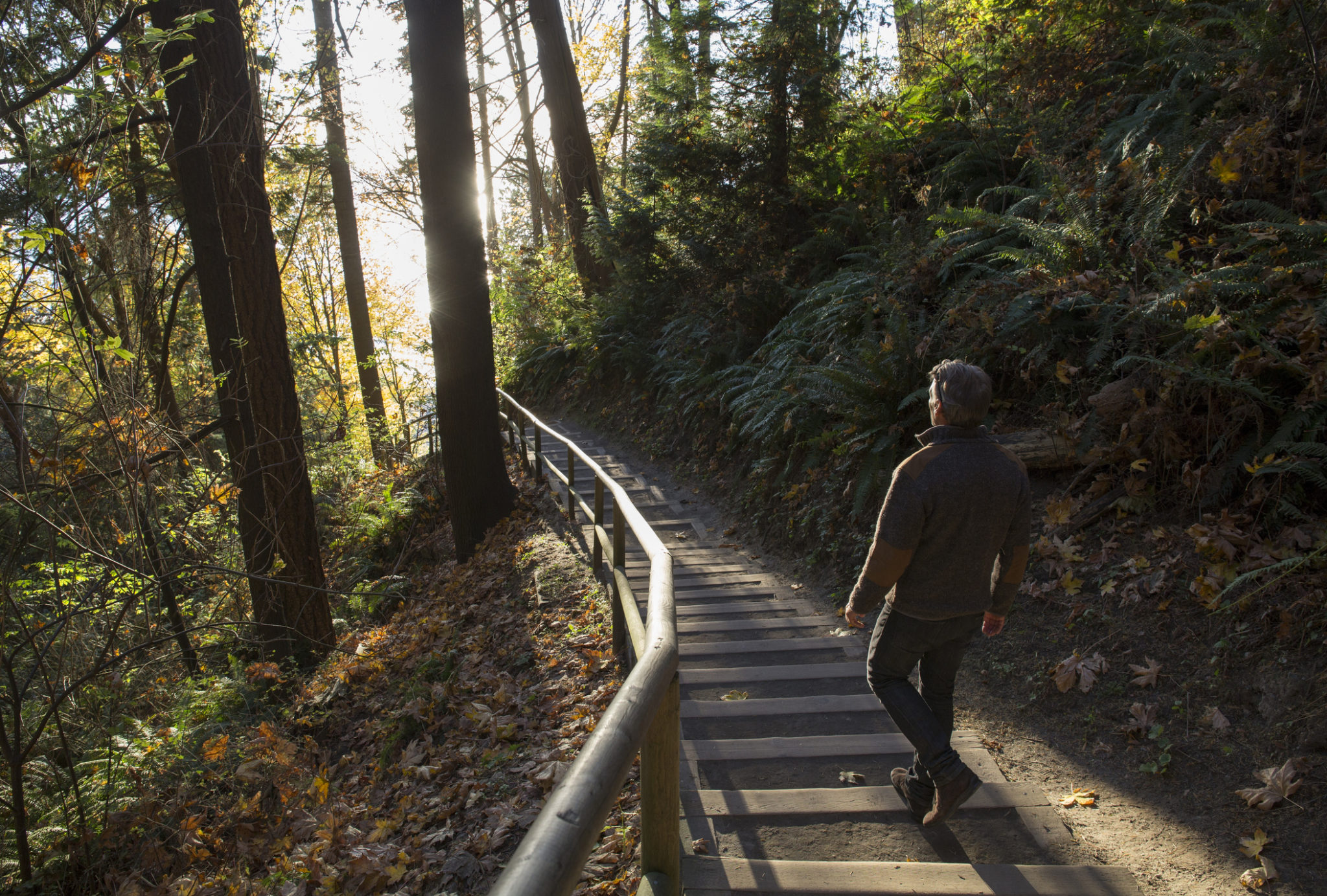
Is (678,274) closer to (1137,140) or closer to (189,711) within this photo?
(1137,140)

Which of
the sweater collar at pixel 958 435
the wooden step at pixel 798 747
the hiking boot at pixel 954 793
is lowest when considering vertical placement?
the wooden step at pixel 798 747

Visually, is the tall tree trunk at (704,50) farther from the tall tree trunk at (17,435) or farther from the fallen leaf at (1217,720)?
the fallen leaf at (1217,720)

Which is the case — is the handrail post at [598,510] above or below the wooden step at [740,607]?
above

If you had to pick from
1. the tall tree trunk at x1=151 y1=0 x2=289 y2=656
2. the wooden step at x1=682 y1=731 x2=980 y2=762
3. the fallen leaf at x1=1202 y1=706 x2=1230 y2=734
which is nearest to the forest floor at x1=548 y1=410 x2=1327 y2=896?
the fallen leaf at x1=1202 y1=706 x2=1230 y2=734

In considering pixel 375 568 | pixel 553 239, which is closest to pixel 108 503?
pixel 375 568

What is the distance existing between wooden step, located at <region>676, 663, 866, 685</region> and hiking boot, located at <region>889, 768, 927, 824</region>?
1361 mm

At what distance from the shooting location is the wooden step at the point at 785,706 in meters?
4.39

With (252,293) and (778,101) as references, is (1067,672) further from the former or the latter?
(778,101)

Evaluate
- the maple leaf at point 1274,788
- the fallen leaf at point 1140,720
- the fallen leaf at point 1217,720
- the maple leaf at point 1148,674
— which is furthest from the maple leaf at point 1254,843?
the maple leaf at point 1148,674

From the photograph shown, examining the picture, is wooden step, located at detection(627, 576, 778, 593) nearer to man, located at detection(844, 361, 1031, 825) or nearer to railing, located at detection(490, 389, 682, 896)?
railing, located at detection(490, 389, 682, 896)

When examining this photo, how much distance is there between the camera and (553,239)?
73.6 ft

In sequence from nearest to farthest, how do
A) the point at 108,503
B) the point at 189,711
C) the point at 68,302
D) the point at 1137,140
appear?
1. the point at 68,302
2. the point at 108,503
3. the point at 189,711
4. the point at 1137,140

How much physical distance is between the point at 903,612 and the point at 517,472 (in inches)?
415

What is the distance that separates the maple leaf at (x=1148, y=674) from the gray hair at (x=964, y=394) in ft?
7.07
